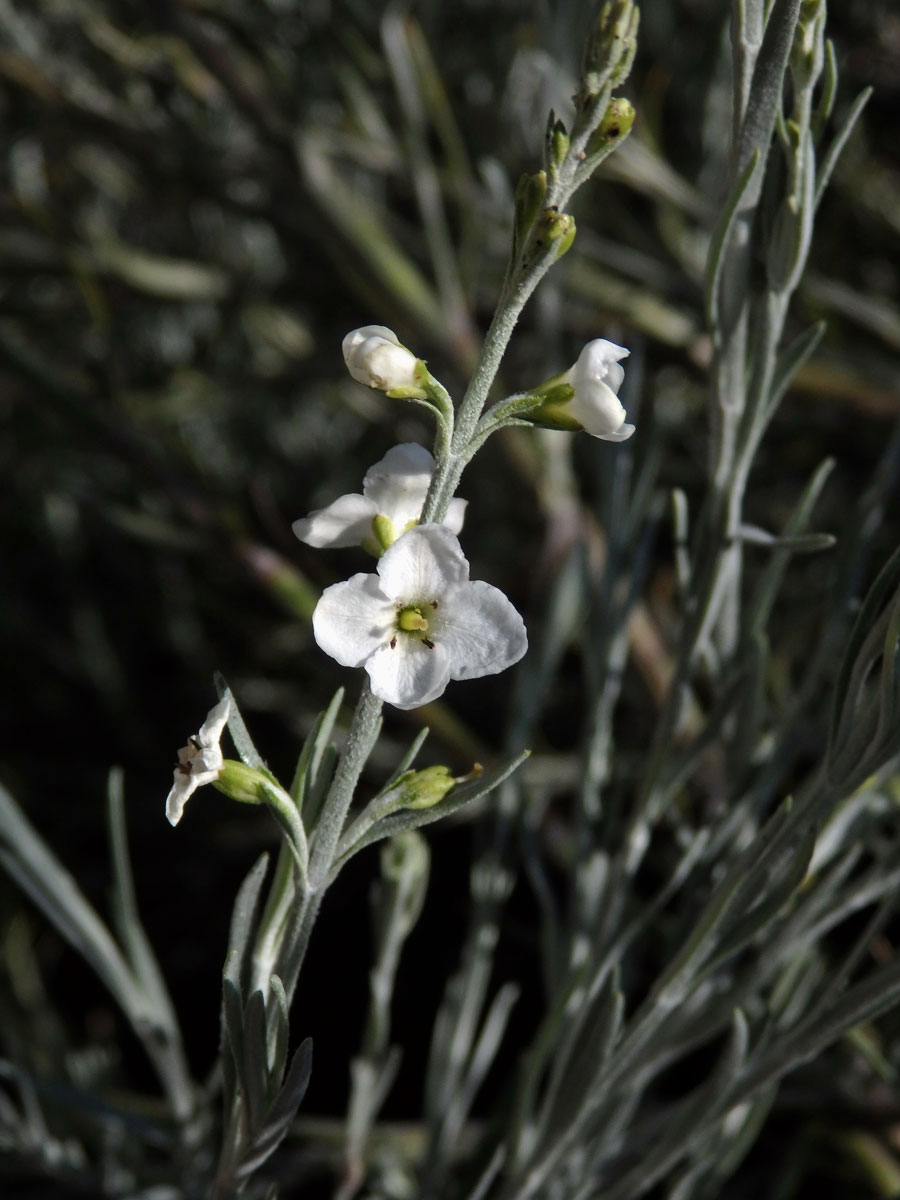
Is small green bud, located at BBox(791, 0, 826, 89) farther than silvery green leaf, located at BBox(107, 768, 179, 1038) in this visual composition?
No

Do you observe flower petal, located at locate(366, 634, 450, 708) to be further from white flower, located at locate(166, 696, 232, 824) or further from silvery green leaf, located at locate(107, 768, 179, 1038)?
silvery green leaf, located at locate(107, 768, 179, 1038)

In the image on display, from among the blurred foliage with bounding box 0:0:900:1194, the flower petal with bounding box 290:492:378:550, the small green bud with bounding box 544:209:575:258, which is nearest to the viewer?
the small green bud with bounding box 544:209:575:258

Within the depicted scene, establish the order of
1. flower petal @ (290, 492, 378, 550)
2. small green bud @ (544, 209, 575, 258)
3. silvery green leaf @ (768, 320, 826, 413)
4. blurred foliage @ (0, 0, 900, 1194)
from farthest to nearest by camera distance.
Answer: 1. blurred foliage @ (0, 0, 900, 1194)
2. silvery green leaf @ (768, 320, 826, 413)
3. flower petal @ (290, 492, 378, 550)
4. small green bud @ (544, 209, 575, 258)

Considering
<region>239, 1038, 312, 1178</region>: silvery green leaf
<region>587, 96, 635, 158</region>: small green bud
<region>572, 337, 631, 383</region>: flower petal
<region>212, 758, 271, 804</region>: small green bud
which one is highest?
<region>587, 96, 635, 158</region>: small green bud

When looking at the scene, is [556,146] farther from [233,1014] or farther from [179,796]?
[233,1014]

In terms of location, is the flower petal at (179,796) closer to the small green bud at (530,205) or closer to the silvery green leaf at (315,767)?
the silvery green leaf at (315,767)

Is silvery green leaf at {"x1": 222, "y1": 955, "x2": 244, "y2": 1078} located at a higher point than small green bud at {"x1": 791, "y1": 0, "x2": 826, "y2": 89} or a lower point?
lower

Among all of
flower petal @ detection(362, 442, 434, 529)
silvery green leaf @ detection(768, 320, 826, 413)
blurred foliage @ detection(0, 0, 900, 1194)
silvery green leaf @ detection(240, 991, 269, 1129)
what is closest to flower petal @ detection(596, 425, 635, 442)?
flower petal @ detection(362, 442, 434, 529)
